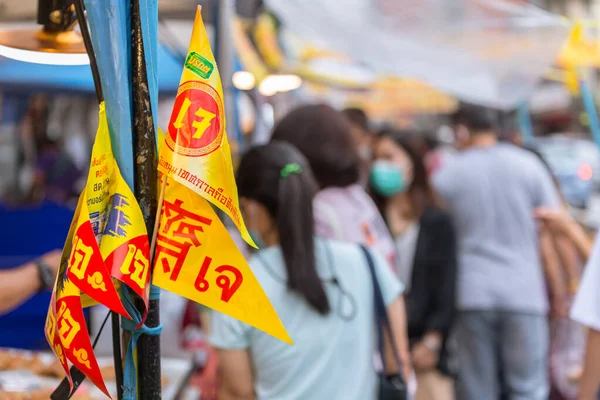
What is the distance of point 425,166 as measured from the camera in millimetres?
4223

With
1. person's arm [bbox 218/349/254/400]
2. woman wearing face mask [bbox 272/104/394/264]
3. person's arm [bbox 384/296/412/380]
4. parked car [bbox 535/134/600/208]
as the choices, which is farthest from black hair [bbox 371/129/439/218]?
parked car [bbox 535/134/600/208]

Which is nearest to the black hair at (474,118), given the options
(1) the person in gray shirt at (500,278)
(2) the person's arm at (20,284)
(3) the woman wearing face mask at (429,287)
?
(1) the person in gray shirt at (500,278)

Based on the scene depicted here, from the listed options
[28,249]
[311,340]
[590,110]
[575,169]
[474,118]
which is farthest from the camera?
[575,169]

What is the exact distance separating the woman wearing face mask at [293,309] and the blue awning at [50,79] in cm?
282

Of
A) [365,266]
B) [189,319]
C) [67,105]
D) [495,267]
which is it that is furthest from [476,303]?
[67,105]

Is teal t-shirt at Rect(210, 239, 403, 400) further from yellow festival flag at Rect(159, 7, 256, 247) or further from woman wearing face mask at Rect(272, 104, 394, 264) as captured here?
yellow festival flag at Rect(159, 7, 256, 247)

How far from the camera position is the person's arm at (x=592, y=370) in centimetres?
223

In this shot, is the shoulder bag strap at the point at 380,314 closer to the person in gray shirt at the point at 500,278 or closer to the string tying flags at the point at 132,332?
the string tying flags at the point at 132,332

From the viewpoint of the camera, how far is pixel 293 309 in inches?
75.2

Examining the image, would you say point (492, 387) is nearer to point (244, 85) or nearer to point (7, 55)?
point (7, 55)

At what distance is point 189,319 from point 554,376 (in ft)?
7.17

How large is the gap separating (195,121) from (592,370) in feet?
5.87

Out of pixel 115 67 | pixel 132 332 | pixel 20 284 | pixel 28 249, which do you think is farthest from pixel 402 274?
pixel 28 249

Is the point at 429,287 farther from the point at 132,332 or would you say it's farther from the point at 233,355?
the point at 132,332
